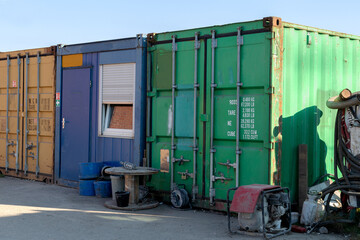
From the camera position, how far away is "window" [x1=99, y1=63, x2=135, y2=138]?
10.4 m

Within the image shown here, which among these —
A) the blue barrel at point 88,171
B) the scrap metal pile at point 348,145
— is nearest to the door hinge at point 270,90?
the scrap metal pile at point 348,145

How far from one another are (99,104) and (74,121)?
103cm

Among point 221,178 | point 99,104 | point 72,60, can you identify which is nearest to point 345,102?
point 221,178

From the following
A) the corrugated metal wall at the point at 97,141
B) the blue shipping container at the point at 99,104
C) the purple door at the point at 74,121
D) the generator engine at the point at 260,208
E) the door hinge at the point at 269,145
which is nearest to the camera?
the generator engine at the point at 260,208

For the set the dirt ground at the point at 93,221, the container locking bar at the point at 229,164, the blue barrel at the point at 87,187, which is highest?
the container locking bar at the point at 229,164

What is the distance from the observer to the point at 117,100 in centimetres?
1065

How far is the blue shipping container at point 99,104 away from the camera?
1020cm

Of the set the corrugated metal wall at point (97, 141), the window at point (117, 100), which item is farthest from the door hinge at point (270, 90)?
the corrugated metal wall at point (97, 141)

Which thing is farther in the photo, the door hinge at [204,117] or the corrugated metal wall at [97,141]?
the corrugated metal wall at [97,141]

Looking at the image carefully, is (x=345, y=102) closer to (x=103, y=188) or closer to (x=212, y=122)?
(x=212, y=122)

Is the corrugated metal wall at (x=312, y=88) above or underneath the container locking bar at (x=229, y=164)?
above

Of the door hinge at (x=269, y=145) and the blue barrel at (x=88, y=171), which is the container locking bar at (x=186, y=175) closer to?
the door hinge at (x=269, y=145)

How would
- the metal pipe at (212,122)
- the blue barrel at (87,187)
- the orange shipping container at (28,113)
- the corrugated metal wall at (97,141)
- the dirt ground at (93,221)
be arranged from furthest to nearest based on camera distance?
the orange shipping container at (28,113)
the corrugated metal wall at (97,141)
the blue barrel at (87,187)
the metal pipe at (212,122)
the dirt ground at (93,221)

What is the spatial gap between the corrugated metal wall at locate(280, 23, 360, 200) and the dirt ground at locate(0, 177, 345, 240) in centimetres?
184
